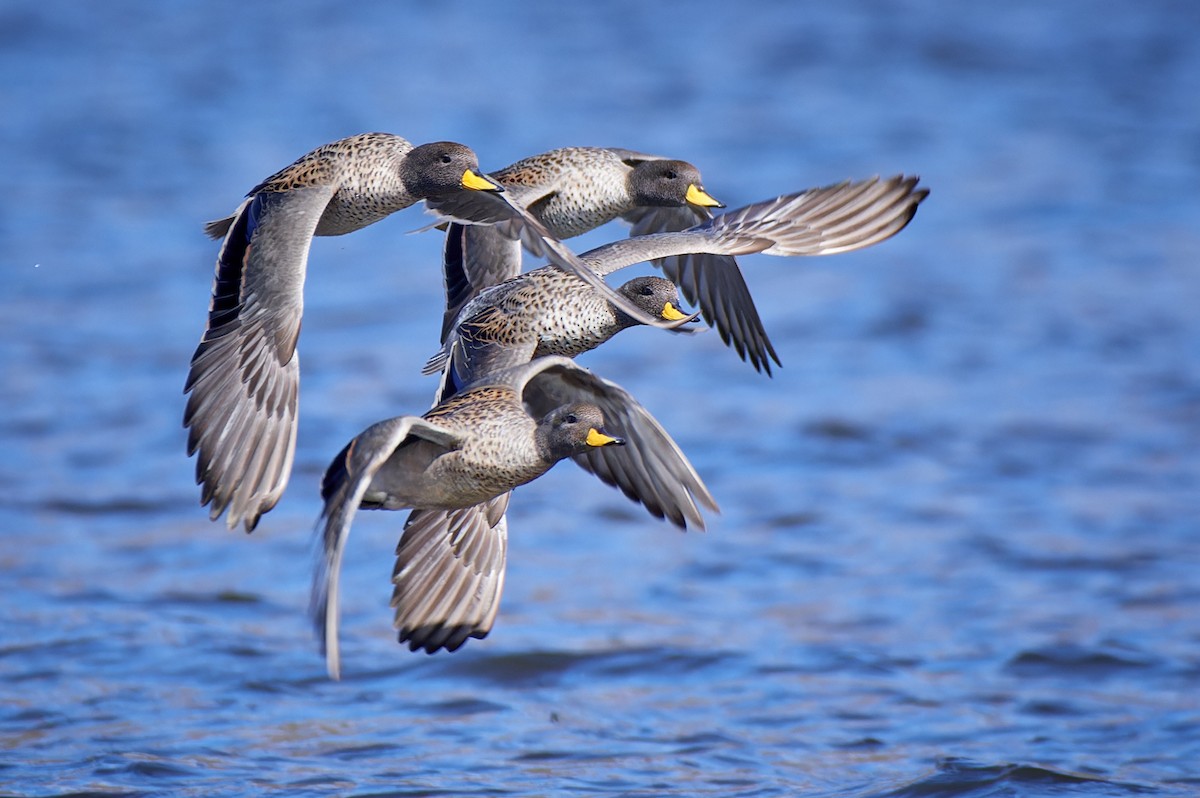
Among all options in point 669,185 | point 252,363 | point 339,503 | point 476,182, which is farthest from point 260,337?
point 669,185

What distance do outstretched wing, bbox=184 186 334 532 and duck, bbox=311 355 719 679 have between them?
19.4 inches

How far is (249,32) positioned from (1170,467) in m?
13.0

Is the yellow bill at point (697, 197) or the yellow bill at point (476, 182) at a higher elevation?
the yellow bill at point (697, 197)

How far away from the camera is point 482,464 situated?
21.7 ft

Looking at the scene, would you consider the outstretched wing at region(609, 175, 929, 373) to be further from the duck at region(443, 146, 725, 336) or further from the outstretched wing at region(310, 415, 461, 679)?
the outstretched wing at region(310, 415, 461, 679)

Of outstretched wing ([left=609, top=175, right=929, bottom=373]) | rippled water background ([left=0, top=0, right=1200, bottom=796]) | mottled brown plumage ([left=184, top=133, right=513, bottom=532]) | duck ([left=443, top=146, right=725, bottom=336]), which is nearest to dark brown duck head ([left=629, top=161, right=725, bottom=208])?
duck ([left=443, top=146, right=725, bottom=336])

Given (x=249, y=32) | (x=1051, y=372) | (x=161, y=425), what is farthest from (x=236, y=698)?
(x=249, y=32)

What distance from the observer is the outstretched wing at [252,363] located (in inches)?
272

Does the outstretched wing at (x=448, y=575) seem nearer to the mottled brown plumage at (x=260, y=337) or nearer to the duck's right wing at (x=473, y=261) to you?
the mottled brown plumage at (x=260, y=337)

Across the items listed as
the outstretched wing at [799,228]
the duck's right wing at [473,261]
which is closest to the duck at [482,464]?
the outstretched wing at [799,228]

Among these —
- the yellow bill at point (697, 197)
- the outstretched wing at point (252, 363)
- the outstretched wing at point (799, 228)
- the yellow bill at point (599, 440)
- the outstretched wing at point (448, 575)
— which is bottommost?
the outstretched wing at point (448, 575)

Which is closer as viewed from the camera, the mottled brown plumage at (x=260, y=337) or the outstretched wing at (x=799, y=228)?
the mottled brown plumage at (x=260, y=337)

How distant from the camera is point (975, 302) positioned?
15.0 metres

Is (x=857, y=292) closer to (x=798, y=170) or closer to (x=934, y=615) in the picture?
(x=798, y=170)
